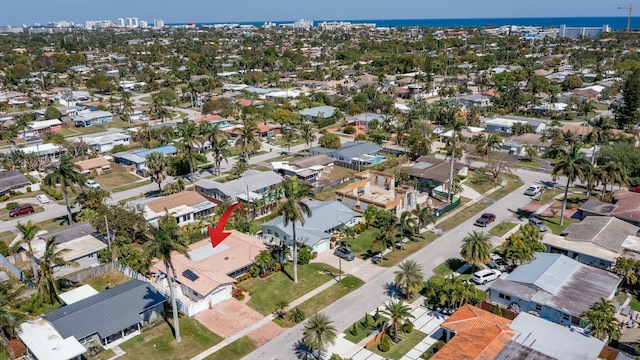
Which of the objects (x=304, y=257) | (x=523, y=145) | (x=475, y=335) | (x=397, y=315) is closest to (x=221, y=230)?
(x=304, y=257)

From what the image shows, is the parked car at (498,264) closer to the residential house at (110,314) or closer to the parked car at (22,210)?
the residential house at (110,314)

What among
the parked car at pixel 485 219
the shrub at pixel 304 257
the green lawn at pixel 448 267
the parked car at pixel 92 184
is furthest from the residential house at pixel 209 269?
the parked car at pixel 92 184

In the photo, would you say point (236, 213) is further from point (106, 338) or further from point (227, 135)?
point (227, 135)

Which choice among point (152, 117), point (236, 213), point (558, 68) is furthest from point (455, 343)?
point (558, 68)

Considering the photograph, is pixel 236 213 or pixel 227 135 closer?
pixel 236 213

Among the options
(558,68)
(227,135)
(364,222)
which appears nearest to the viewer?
(364,222)

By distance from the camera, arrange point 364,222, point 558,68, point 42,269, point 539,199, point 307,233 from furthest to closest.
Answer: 1. point 558,68
2. point 539,199
3. point 364,222
4. point 307,233
5. point 42,269
